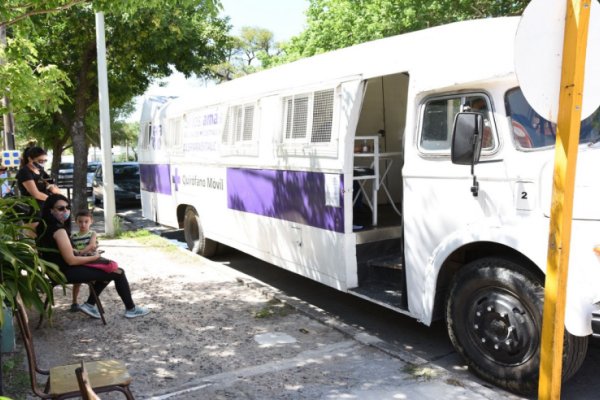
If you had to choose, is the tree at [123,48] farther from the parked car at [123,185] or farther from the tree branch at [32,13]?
the tree branch at [32,13]

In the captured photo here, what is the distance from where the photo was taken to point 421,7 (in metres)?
15.6

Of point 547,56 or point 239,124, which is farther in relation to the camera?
point 239,124

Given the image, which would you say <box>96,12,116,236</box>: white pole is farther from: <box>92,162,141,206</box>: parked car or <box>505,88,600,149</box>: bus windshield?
<box>505,88,600,149</box>: bus windshield

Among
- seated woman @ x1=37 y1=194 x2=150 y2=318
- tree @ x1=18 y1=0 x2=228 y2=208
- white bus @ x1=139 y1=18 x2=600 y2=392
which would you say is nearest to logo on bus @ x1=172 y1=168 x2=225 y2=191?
white bus @ x1=139 y1=18 x2=600 y2=392

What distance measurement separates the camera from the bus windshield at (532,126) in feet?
13.0

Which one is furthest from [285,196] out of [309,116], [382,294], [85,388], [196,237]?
[85,388]

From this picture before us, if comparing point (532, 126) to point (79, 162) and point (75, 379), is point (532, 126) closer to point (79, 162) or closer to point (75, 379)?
point (75, 379)

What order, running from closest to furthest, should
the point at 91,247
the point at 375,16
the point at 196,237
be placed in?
the point at 91,247
the point at 196,237
the point at 375,16

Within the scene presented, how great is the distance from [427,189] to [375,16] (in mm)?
13492

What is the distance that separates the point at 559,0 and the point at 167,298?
5.45 m

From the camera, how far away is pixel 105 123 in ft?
37.5

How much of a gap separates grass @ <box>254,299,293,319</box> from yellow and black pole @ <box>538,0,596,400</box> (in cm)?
355

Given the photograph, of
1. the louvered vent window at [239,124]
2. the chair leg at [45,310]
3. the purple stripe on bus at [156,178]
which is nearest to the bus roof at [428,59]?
the louvered vent window at [239,124]

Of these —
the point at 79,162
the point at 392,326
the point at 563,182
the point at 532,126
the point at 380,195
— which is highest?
the point at 532,126
